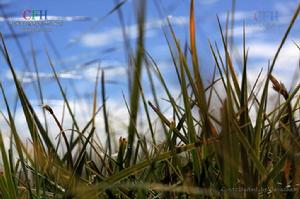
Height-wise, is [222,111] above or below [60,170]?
above

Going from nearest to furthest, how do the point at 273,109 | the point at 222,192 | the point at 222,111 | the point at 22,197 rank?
the point at 222,111 < the point at 222,192 < the point at 22,197 < the point at 273,109

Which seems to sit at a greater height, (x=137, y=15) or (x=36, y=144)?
(x=137, y=15)

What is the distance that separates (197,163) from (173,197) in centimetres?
8

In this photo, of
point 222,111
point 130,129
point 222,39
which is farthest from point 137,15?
point 222,39

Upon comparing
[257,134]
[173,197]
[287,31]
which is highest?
[287,31]

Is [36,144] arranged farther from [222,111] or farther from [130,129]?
[222,111]

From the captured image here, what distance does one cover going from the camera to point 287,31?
91 centimetres

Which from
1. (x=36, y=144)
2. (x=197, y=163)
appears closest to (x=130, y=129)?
(x=197, y=163)

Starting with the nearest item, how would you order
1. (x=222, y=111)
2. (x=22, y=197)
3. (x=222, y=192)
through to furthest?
(x=222, y=111) → (x=222, y=192) → (x=22, y=197)

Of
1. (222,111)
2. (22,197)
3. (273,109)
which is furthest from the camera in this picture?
(273,109)

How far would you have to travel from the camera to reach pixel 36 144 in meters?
1.06

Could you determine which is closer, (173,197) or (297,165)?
(297,165)

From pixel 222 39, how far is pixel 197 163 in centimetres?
29

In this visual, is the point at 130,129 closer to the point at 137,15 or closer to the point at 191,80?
the point at 191,80
